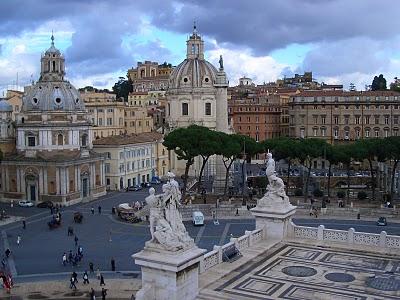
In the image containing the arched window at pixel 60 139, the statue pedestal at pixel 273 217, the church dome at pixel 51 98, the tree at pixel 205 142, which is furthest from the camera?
the church dome at pixel 51 98

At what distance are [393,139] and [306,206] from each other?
12.3 metres

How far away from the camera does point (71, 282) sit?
28.7 metres

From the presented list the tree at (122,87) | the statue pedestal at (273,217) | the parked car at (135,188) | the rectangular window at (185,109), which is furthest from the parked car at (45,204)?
the tree at (122,87)

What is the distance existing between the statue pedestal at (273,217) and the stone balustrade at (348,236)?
2.32ft

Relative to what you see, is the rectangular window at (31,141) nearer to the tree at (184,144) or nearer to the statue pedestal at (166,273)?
the tree at (184,144)

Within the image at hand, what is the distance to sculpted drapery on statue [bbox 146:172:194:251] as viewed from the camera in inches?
583

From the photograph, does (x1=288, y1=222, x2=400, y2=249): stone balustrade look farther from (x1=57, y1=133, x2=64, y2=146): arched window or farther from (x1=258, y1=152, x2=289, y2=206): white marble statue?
(x1=57, y1=133, x2=64, y2=146): arched window

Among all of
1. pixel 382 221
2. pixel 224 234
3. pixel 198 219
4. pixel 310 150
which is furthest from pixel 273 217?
pixel 310 150

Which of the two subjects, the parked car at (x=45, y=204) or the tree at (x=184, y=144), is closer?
the tree at (x=184, y=144)

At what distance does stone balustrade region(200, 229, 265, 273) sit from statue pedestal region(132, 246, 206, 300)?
1513 mm

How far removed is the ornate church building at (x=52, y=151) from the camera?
58688 millimetres

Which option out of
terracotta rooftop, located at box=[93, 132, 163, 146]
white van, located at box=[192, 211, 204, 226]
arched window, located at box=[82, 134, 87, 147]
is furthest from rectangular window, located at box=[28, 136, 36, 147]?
white van, located at box=[192, 211, 204, 226]

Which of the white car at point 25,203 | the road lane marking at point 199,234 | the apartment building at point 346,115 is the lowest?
the road lane marking at point 199,234

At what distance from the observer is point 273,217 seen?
71.3ft
